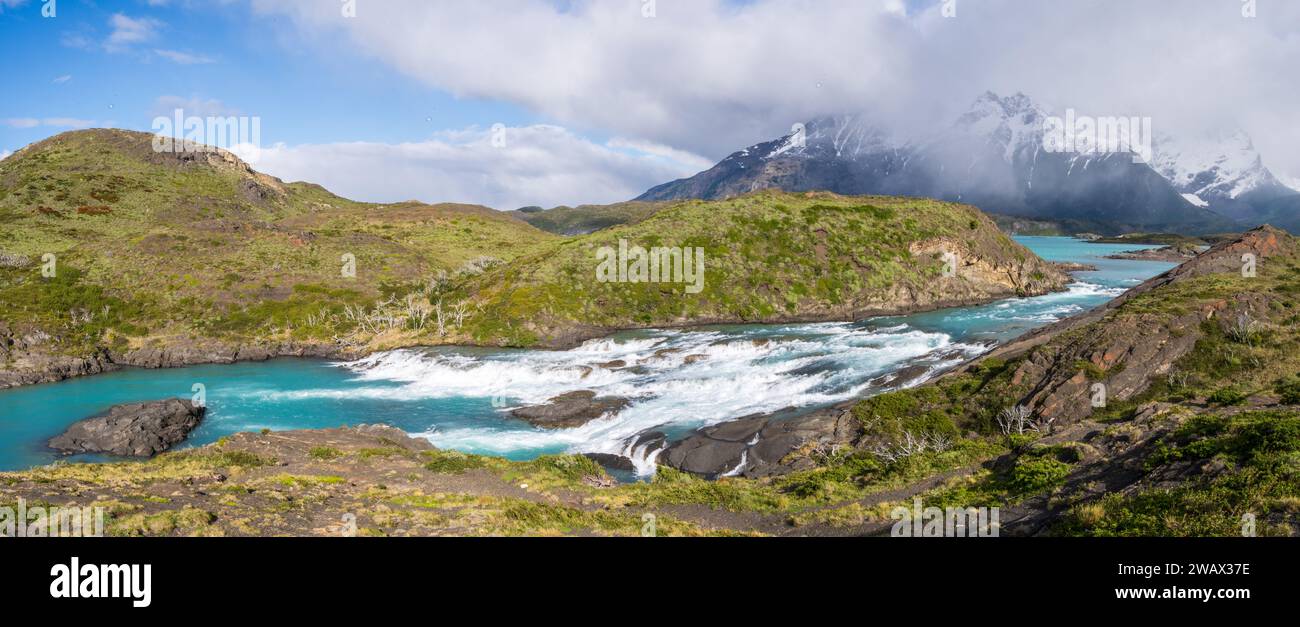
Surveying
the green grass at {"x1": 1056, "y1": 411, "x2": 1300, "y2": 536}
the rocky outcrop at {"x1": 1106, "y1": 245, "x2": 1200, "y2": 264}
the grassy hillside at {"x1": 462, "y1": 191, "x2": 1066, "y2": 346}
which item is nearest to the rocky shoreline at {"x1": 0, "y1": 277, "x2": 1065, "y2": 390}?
the grassy hillside at {"x1": 462, "y1": 191, "x2": 1066, "y2": 346}

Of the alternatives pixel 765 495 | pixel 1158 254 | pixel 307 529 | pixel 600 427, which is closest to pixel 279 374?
pixel 600 427

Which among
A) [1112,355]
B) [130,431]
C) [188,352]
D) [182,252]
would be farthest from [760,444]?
[182,252]

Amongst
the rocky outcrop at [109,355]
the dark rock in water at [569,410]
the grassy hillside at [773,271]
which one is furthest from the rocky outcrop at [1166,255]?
the rocky outcrop at [109,355]

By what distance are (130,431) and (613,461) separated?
34.2 metres

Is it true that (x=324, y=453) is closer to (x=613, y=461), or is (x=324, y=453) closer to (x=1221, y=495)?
(x=613, y=461)

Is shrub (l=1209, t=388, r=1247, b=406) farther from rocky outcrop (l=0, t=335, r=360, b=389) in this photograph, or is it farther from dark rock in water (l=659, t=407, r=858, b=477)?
rocky outcrop (l=0, t=335, r=360, b=389)

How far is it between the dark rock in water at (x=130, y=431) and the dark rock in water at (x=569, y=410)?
944 inches

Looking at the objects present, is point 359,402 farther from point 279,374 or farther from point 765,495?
point 765,495

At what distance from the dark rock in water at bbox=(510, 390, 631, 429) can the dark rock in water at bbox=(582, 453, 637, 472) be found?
20.2ft

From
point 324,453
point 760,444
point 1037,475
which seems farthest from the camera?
point 760,444

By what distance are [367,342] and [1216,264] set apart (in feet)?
272

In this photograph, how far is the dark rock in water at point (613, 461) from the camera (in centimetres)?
3684

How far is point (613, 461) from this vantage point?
3766 centimetres
